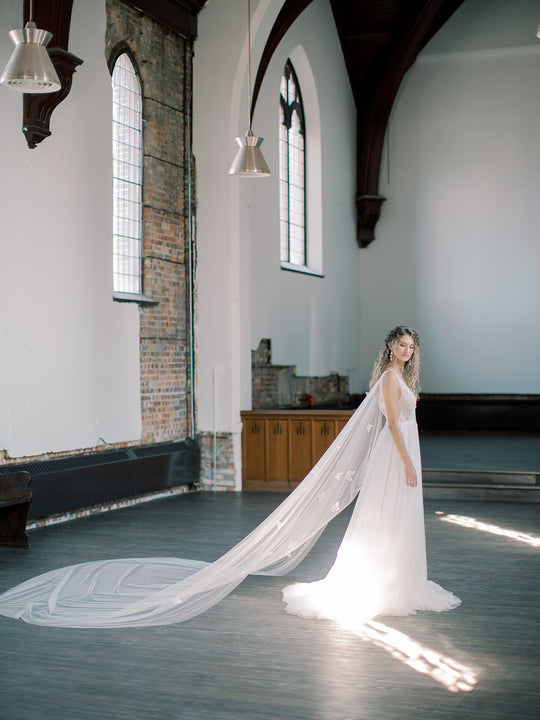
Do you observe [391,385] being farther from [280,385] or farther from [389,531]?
[280,385]

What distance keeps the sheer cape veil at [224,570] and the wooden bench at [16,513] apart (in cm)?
111

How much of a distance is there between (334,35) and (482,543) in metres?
9.49

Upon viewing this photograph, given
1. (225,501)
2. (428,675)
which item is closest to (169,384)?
(225,501)

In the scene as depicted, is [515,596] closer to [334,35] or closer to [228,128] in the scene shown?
[228,128]

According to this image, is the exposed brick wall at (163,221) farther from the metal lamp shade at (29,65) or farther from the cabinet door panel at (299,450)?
the metal lamp shade at (29,65)

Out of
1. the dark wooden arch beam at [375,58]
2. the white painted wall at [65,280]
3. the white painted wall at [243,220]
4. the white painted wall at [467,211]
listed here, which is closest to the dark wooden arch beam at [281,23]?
the white painted wall at [243,220]

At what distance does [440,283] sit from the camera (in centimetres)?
1476

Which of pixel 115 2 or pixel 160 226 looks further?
pixel 160 226

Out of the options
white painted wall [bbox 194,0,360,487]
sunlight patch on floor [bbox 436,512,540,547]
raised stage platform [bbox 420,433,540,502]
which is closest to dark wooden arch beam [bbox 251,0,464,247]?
white painted wall [bbox 194,0,360,487]

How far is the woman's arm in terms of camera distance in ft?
16.8

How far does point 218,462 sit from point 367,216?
638 cm

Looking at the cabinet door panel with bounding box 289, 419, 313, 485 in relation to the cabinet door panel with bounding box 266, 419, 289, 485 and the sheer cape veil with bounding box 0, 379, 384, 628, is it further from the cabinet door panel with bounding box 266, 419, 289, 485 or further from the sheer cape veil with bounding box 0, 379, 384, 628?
the sheer cape veil with bounding box 0, 379, 384, 628

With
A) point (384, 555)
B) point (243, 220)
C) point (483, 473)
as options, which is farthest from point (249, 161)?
point (384, 555)

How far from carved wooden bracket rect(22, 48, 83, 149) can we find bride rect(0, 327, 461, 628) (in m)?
3.95
